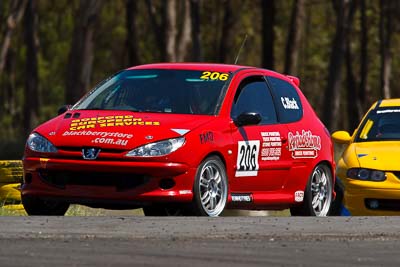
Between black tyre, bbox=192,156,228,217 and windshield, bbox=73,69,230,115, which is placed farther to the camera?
windshield, bbox=73,69,230,115

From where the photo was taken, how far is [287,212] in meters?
17.8

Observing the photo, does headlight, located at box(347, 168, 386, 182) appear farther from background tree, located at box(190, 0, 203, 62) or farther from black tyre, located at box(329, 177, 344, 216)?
background tree, located at box(190, 0, 203, 62)

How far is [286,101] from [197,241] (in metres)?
4.43

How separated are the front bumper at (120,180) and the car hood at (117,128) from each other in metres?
0.17

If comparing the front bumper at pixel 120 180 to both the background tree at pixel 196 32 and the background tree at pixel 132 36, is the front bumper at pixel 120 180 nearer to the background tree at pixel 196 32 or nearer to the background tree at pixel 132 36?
the background tree at pixel 196 32

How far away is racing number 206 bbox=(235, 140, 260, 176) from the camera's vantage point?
39.1 feet

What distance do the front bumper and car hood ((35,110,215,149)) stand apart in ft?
0.54

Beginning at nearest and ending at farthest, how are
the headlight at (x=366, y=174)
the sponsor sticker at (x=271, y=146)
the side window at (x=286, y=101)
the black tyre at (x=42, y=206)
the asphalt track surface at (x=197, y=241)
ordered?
the asphalt track surface at (x=197, y=241), the black tyre at (x=42, y=206), the sponsor sticker at (x=271, y=146), the side window at (x=286, y=101), the headlight at (x=366, y=174)

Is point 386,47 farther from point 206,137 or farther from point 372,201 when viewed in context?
point 206,137

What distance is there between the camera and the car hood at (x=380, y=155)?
13445mm

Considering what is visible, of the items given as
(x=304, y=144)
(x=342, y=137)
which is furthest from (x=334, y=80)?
(x=304, y=144)

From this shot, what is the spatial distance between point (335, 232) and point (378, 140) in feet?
15.5

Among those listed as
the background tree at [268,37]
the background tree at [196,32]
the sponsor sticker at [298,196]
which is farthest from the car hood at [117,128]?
the background tree at [196,32]

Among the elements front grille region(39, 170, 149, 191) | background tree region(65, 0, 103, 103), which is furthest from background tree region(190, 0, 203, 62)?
front grille region(39, 170, 149, 191)
